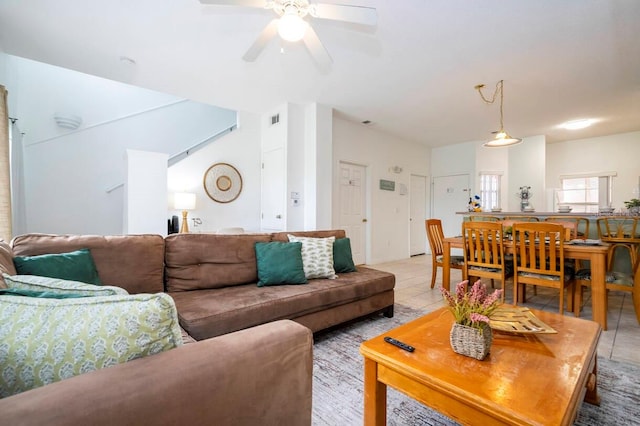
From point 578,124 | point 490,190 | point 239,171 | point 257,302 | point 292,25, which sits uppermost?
point 578,124

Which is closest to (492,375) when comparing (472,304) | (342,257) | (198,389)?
(472,304)

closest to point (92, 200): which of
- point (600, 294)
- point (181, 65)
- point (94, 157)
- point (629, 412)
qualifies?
point (94, 157)

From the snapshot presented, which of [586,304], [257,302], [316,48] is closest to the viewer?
[257,302]

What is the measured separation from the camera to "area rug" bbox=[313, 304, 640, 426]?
1.38 metres

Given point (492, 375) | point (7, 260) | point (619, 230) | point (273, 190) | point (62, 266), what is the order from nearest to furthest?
1. point (492, 375)
2. point (7, 260)
3. point (62, 266)
4. point (619, 230)
5. point (273, 190)

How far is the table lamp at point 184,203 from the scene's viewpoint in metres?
3.99

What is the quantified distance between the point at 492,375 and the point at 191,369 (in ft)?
3.25

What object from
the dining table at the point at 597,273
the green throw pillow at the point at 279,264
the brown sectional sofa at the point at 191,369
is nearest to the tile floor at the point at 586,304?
the dining table at the point at 597,273

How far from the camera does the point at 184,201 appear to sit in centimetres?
402

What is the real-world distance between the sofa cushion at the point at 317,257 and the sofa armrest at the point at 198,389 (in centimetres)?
147

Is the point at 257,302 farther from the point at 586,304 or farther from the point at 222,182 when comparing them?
the point at 586,304

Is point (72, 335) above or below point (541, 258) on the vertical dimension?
above

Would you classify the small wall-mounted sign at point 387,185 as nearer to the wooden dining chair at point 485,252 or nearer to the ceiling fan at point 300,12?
the wooden dining chair at point 485,252

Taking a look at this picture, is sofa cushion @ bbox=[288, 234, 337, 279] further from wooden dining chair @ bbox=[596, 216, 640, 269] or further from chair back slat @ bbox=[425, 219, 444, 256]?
wooden dining chair @ bbox=[596, 216, 640, 269]
